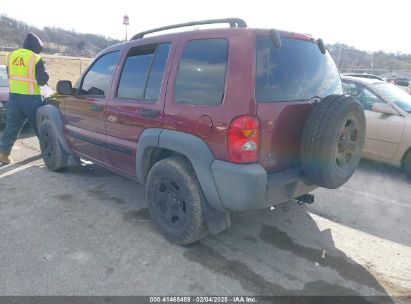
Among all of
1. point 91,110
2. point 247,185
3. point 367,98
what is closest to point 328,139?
point 247,185

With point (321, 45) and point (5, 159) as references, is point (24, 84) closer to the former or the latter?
point (5, 159)

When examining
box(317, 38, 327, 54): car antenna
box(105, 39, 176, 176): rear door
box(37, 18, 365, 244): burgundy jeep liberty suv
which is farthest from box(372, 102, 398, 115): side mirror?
box(105, 39, 176, 176): rear door

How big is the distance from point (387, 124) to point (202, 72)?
3.73m

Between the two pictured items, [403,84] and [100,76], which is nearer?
[100,76]

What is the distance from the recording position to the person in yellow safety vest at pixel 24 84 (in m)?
5.46

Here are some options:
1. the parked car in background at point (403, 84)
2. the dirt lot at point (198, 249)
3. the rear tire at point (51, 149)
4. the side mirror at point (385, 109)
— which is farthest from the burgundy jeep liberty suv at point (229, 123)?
Result: the parked car in background at point (403, 84)

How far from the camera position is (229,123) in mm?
2584

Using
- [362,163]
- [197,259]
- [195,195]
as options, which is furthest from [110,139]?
[362,163]

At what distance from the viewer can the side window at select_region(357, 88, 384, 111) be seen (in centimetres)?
557

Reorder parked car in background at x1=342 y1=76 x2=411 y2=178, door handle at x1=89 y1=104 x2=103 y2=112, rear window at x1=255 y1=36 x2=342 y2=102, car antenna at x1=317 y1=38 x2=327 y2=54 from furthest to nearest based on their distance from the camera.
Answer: parked car in background at x1=342 y1=76 x2=411 y2=178 → door handle at x1=89 y1=104 x2=103 y2=112 → car antenna at x1=317 y1=38 x2=327 y2=54 → rear window at x1=255 y1=36 x2=342 y2=102

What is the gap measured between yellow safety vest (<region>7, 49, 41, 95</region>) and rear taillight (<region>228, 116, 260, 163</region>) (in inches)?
168

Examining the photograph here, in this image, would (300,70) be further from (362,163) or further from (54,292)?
(362,163)

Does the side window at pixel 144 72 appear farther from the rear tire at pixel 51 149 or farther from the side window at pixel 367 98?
the side window at pixel 367 98

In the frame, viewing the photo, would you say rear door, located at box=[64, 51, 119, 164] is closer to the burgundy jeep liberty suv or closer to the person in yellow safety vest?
the burgundy jeep liberty suv
